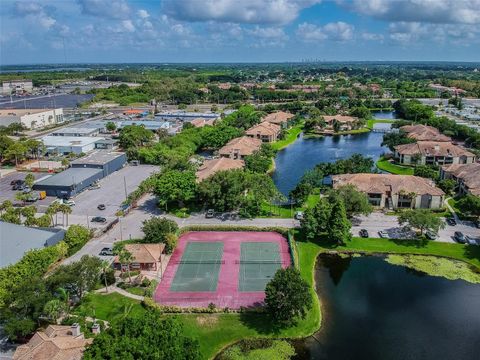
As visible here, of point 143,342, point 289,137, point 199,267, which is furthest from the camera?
point 289,137

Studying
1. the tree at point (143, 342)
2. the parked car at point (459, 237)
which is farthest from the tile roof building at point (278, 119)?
the tree at point (143, 342)

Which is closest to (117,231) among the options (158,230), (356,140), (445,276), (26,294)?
(158,230)

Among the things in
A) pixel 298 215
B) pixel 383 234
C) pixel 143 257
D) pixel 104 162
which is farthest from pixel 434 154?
pixel 143 257

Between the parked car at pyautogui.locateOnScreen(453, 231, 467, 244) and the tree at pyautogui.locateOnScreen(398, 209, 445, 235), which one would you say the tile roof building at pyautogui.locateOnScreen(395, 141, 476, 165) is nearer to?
the parked car at pyautogui.locateOnScreen(453, 231, 467, 244)

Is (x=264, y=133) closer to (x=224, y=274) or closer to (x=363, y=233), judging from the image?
(x=363, y=233)

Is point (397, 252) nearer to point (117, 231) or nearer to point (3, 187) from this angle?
point (117, 231)

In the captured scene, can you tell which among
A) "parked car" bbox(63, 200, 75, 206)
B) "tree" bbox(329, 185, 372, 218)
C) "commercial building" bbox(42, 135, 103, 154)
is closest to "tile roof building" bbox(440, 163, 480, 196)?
"tree" bbox(329, 185, 372, 218)
